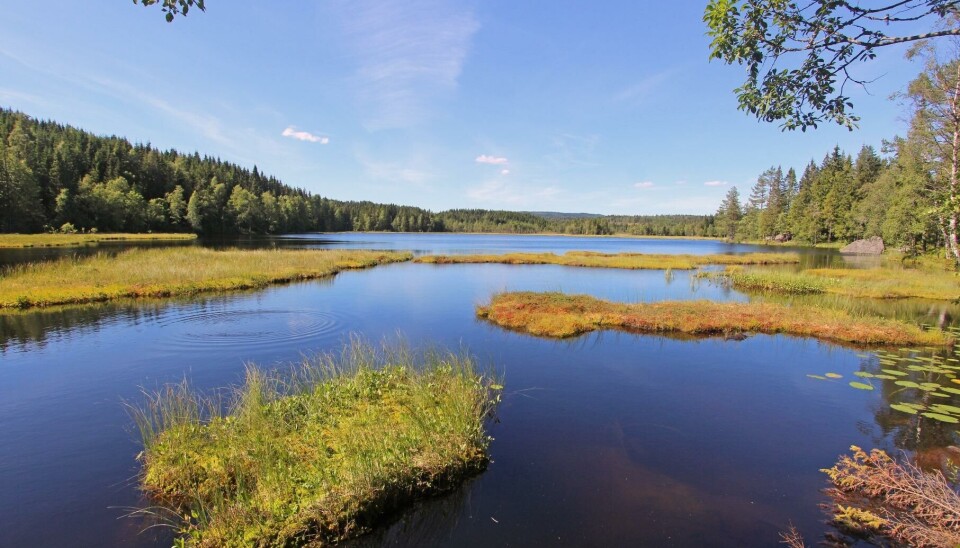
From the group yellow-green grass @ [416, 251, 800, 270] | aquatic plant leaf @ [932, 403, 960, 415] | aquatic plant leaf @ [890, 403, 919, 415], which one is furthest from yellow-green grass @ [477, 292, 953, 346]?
yellow-green grass @ [416, 251, 800, 270]

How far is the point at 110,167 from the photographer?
112625 millimetres

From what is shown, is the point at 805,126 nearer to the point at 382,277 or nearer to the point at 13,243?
the point at 382,277

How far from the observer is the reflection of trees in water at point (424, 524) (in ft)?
25.0

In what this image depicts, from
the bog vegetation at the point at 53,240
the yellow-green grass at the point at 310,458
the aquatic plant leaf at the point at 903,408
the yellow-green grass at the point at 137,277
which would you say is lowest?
the aquatic plant leaf at the point at 903,408

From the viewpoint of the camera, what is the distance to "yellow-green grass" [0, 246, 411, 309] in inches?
1050

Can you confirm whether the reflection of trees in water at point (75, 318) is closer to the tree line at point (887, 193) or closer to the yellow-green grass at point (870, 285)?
the tree line at point (887, 193)

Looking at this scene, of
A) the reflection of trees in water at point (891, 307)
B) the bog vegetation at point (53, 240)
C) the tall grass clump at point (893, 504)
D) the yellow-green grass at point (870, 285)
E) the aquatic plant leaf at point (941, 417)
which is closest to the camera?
the tall grass clump at point (893, 504)

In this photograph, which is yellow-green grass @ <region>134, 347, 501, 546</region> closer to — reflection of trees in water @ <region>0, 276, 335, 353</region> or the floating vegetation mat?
the floating vegetation mat

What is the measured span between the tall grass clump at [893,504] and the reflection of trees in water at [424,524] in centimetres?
689

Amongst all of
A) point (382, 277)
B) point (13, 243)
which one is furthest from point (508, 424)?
point (13, 243)

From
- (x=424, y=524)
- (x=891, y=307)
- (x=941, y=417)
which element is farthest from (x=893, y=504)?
(x=891, y=307)

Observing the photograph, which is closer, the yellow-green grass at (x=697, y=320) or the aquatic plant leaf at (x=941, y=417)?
the aquatic plant leaf at (x=941, y=417)

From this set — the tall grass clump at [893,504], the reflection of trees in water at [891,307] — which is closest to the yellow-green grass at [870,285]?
the reflection of trees in water at [891,307]

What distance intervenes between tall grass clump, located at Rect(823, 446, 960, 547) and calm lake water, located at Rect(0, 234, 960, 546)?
0.47 m
